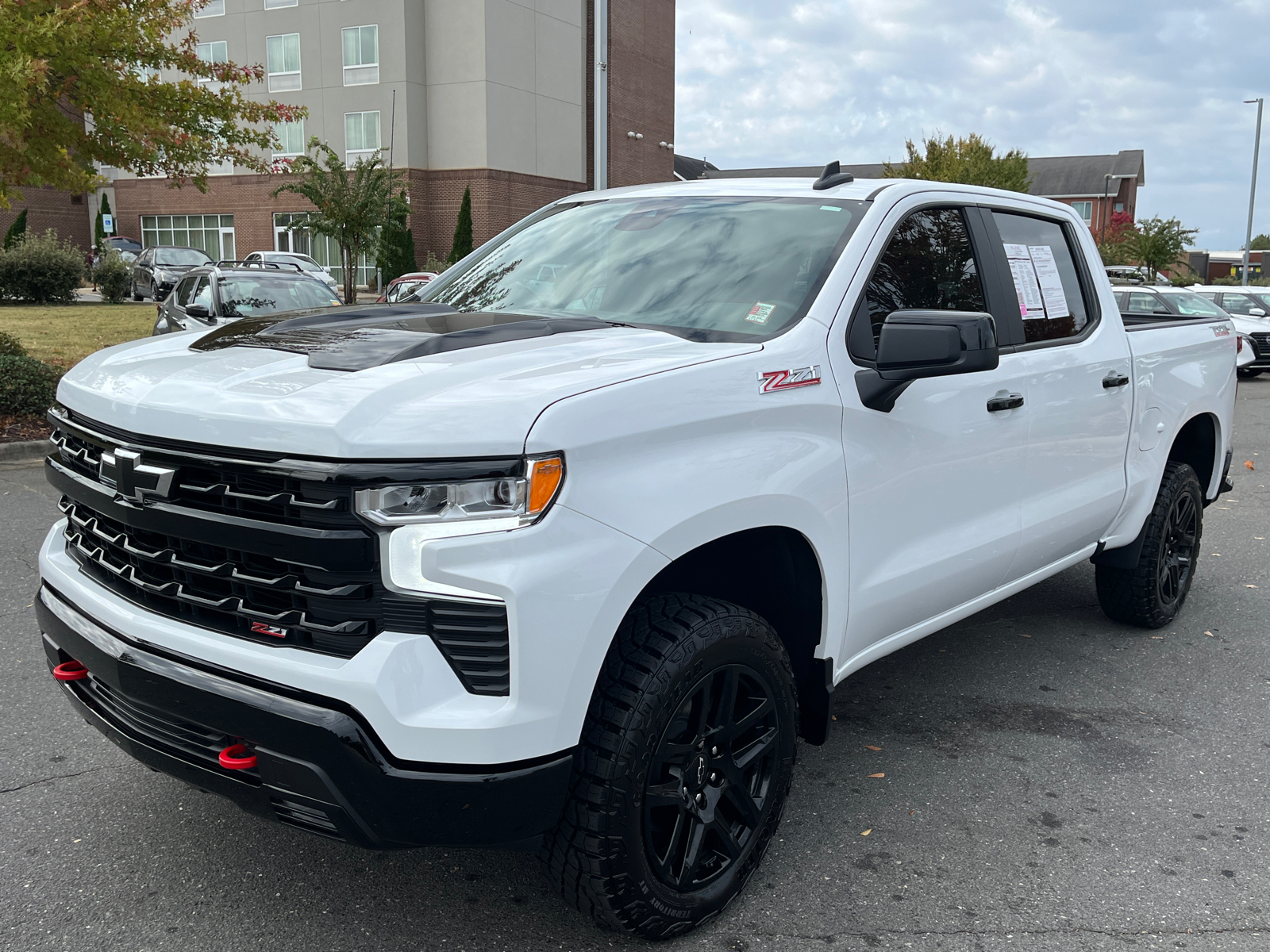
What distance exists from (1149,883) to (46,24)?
11.0 metres

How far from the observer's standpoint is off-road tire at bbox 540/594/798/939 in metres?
2.43

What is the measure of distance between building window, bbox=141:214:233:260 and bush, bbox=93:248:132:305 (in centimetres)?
1466

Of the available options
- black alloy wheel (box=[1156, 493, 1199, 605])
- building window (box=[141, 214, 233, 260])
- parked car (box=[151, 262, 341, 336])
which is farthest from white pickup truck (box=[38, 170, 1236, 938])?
building window (box=[141, 214, 233, 260])

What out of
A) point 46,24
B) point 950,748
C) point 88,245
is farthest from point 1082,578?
point 88,245

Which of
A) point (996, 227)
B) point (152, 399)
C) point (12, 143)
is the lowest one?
point (152, 399)

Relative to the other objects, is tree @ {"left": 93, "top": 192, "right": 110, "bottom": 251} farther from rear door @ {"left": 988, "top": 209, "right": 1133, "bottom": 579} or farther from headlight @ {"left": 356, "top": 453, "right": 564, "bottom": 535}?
headlight @ {"left": 356, "top": 453, "right": 564, "bottom": 535}

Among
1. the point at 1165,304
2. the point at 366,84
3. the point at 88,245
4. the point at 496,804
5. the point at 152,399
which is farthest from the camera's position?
the point at 88,245

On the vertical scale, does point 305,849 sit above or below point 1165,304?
below

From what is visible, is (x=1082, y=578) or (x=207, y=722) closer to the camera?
(x=207, y=722)

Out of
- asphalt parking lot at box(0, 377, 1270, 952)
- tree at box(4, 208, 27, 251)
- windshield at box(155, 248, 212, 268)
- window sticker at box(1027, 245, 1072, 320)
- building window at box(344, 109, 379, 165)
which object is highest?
building window at box(344, 109, 379, 165)

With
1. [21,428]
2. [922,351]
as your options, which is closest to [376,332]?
[922,351]

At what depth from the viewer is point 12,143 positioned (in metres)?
10.7

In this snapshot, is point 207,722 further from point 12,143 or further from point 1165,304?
point 1165,304

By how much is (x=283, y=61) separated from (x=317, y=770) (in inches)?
1899
